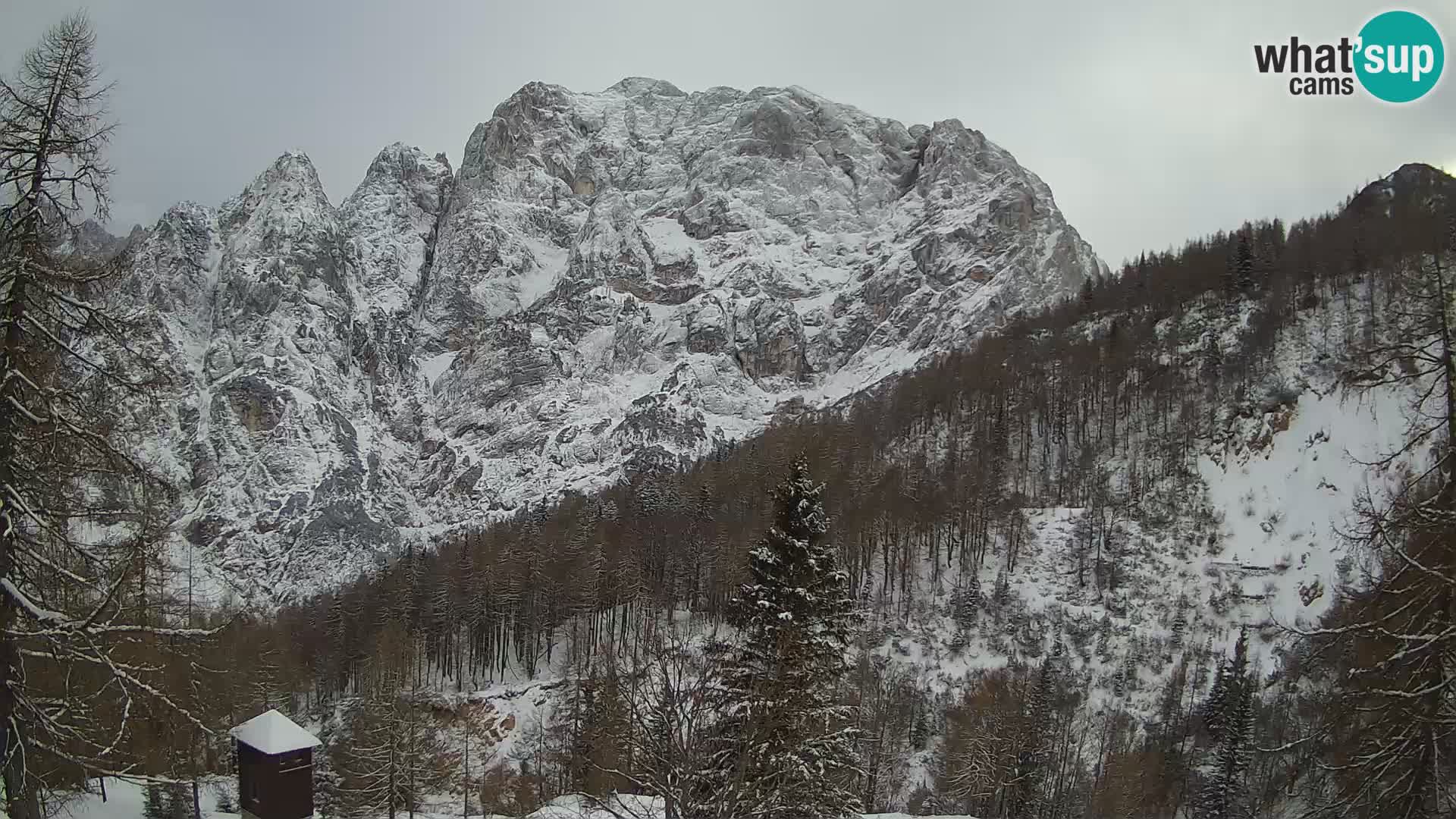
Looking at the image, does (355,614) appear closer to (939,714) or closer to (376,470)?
(939,714)

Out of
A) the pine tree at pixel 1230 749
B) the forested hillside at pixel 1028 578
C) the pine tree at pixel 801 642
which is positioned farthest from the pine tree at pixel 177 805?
the pine tree at pixel 1230 749

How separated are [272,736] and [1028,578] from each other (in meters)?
52.5

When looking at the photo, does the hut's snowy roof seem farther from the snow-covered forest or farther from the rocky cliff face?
the rocky cliff face

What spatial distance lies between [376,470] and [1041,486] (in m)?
128

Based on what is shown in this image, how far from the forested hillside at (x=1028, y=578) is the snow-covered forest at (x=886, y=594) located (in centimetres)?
38

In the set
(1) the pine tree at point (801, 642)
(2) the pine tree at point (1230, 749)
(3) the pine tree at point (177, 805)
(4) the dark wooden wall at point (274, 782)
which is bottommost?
(2) the pine tree at point (1230, 749)

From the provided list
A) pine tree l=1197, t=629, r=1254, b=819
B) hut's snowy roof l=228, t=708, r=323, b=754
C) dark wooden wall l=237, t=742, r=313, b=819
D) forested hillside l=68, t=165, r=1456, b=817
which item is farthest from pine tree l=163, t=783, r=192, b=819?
pine tree l=1197, t=629, r=1254, b=819

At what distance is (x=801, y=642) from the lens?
1805 centimetres

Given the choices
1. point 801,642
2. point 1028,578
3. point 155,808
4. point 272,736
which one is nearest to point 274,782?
point 272,736

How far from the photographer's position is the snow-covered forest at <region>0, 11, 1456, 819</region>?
9.70 m

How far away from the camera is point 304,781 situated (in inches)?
1010

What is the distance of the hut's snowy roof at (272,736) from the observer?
24656 millimetres

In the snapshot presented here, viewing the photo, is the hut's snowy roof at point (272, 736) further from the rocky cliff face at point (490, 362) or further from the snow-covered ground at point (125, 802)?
the rocky cliff face at point (490, 362)

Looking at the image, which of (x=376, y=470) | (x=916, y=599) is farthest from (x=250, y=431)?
(x=916, y=599)
